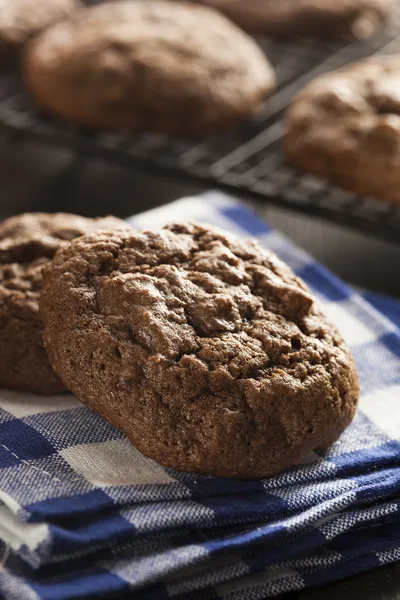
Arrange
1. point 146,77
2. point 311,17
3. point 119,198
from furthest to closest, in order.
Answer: point 311,17 → point 119,198 → point 146,77

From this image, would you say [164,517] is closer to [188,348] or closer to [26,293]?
[188,348]

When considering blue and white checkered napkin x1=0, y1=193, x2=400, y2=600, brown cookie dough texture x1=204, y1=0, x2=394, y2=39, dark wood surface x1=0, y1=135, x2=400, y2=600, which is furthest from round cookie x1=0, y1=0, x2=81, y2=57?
blue and white checkered napkin x1=0, y1=193, x2=400, y2=600

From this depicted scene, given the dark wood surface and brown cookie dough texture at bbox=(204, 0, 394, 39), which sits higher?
brown cookie dough texture at bbox=(204, 0, 394, 39)

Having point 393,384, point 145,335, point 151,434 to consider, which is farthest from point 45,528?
point 393,384

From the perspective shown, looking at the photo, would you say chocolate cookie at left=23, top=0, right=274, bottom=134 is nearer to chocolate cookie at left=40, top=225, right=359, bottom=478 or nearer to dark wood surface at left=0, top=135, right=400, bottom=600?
dark wood surface at left=0, top=135, right=400, bottom=600

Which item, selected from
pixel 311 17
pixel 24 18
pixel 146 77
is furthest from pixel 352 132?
pixel 24 18

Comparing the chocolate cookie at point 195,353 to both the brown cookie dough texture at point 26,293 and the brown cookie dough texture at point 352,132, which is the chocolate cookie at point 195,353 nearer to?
the brown cookie dough texture at point 26,293

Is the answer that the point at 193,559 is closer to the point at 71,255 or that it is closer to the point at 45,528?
the point at 45,528
